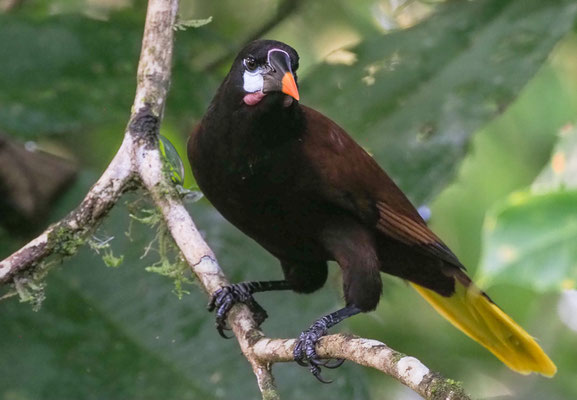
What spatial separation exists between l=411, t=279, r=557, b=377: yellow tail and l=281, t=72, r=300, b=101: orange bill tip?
1.06 meters

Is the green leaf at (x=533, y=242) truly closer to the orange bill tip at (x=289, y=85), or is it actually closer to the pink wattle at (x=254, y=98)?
the orange bill tip at (x=289, y=85)

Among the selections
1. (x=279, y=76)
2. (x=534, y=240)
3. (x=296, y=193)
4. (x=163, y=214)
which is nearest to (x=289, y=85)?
(x=279, y=76)

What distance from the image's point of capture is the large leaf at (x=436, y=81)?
3.07 meters

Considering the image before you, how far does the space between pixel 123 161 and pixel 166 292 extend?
2.94 ft

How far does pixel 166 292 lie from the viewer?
3.18 m

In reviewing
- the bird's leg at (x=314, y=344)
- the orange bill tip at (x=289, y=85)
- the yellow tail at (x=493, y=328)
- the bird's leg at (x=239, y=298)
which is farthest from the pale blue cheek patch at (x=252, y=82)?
the yellow tail at (x=493, y=328)

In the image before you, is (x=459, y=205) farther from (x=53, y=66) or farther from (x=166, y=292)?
(x=53, y=66)

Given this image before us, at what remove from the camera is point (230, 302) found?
8.82 feet

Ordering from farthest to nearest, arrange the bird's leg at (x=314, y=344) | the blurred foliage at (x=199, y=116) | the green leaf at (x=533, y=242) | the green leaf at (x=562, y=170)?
the blurred foliage at (x=199, y=116) → the bird's leg at (x=314, y=344) → the green leaf at (x=562, y=170) → the green leaf at (x=533, y=242)

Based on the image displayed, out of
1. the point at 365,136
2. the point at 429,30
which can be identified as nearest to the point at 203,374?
the point at 365,136

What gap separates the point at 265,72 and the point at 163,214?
0.54 m

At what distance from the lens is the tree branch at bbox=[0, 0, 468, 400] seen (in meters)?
2.06

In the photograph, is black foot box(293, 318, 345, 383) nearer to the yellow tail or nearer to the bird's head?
the bird's head

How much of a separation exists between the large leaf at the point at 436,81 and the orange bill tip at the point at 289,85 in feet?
2.19
